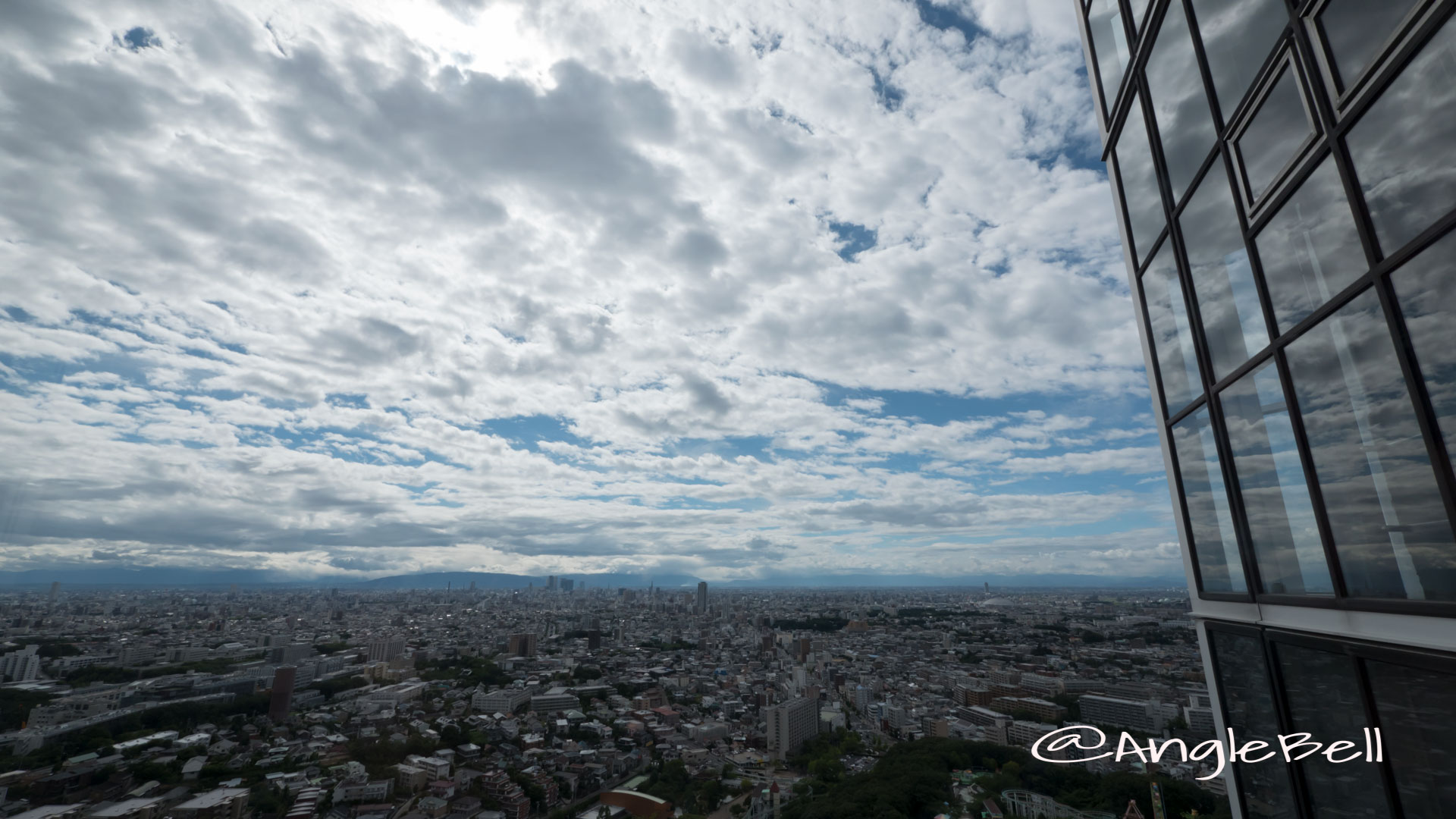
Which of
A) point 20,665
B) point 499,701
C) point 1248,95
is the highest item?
point 1248,95

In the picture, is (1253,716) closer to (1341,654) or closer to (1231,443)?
(1341,654)

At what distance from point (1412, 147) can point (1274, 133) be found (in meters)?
0.79

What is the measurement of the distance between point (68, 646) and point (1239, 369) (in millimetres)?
30455

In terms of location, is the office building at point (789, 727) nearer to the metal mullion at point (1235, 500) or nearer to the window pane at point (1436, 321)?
the metal mullion at point (1235, 500)

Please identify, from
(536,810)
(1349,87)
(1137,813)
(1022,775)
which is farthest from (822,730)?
(1349,87)

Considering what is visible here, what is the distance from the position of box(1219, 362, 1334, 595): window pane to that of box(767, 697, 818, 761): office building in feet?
57.9

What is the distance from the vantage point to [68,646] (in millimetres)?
19219

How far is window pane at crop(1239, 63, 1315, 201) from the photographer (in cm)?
210

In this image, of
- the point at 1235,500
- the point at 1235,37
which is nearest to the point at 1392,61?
the point at 1235,37

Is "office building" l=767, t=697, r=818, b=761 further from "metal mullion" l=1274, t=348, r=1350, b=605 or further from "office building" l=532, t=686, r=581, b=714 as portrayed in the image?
"metal mullion" l=1274, t=348, r=1350, b=605

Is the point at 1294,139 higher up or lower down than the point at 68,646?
higher up

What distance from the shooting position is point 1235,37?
2.51 metres

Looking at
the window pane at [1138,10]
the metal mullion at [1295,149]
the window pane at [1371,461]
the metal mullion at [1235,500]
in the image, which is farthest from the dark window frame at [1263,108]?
the window pane at [1138,10]

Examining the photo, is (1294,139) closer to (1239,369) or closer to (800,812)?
(1239,369)
